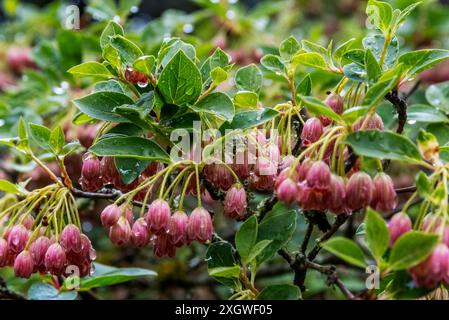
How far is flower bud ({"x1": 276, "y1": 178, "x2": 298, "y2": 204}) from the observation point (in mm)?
961

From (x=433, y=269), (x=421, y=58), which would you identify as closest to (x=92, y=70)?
(x=421, y=58)

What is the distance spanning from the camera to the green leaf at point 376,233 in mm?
904

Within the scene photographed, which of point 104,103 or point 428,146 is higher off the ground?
point 104,103

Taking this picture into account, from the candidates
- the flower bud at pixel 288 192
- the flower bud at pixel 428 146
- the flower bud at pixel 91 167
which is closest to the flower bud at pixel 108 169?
the flower bud at pixel 91 167

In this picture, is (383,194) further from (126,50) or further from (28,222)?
(28,222)

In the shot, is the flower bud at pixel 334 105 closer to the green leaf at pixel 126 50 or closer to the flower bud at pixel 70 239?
the green leaf at pixel 126 50

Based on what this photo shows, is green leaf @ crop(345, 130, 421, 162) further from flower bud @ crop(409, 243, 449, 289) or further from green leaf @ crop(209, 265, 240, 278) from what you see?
green leaf @ crop(209, 265, 240, 278)

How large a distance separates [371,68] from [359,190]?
22cm

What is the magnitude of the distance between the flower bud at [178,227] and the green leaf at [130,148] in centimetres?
10

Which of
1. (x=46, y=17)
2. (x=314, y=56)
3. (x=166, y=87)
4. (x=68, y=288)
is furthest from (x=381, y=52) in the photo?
(x=46, y=17)

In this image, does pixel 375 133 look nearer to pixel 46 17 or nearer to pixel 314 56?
pixel 314 56

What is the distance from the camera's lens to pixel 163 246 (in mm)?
1112

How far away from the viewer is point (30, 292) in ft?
4.75
